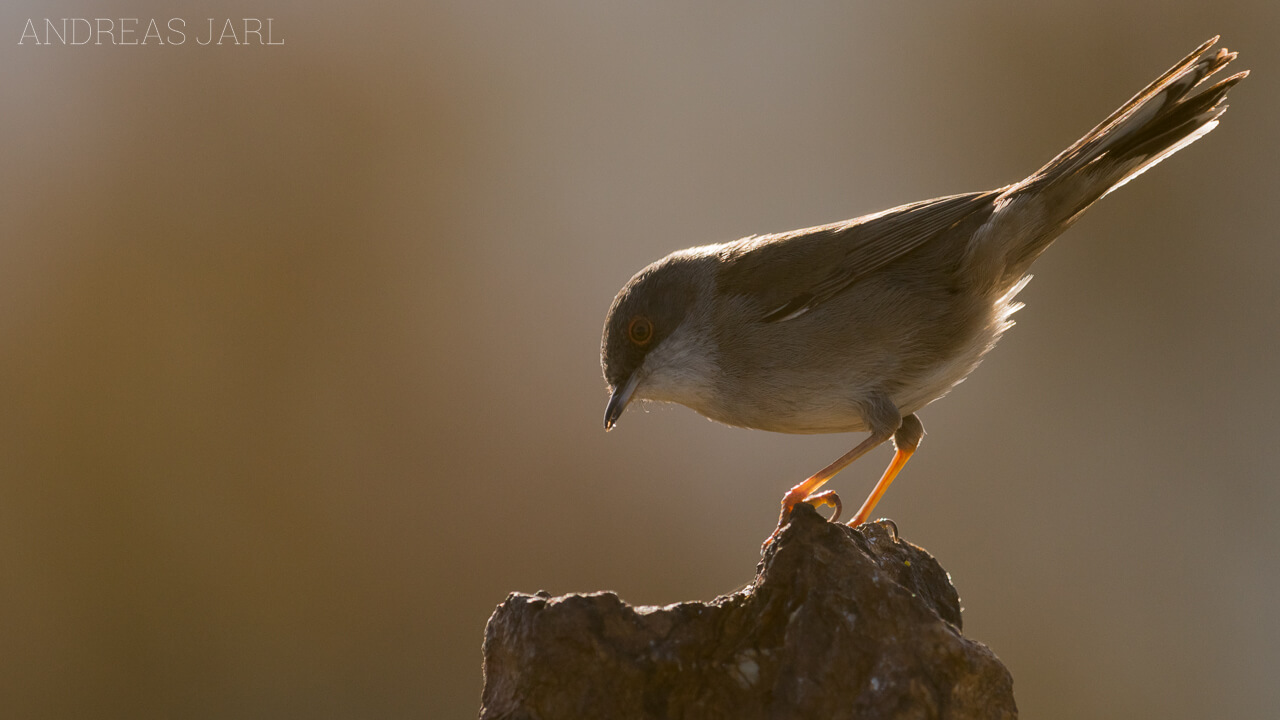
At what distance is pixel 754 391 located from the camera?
3273 mm

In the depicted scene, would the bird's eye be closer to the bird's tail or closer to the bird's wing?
the bird's wing

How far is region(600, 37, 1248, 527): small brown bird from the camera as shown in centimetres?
323

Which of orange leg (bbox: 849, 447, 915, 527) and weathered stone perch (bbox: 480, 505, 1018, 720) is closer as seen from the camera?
weathered stone perch (bbox: 480, 505, 1018, 720)

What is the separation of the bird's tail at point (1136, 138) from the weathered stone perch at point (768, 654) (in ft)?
6.11

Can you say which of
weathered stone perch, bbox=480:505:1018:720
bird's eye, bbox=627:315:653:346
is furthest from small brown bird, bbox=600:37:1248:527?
weathered stone perch, bbox=480:505:1018:720

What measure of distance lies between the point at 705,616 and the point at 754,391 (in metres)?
1.37

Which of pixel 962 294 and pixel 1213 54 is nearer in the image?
pixel 1213 54

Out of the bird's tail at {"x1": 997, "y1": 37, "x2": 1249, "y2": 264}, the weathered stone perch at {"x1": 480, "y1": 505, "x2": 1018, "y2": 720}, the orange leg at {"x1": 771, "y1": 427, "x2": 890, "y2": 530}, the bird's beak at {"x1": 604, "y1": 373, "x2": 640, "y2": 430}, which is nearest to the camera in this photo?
the weathered stone perch at {"x1": 480, "y1": 505, "x2": 1018, "y2": 720}

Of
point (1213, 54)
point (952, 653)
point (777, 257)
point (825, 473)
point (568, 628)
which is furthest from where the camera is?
point (777, 257)

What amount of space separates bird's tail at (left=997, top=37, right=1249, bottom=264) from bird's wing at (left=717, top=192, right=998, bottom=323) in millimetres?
241

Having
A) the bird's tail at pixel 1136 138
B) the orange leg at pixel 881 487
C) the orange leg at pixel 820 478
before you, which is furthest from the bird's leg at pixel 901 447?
the bird's tail at pixel 1136 138

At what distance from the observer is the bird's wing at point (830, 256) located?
342cm

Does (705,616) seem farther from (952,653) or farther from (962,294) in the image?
(962,294)

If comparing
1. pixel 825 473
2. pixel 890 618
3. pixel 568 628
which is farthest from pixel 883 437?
pixel 568 628
